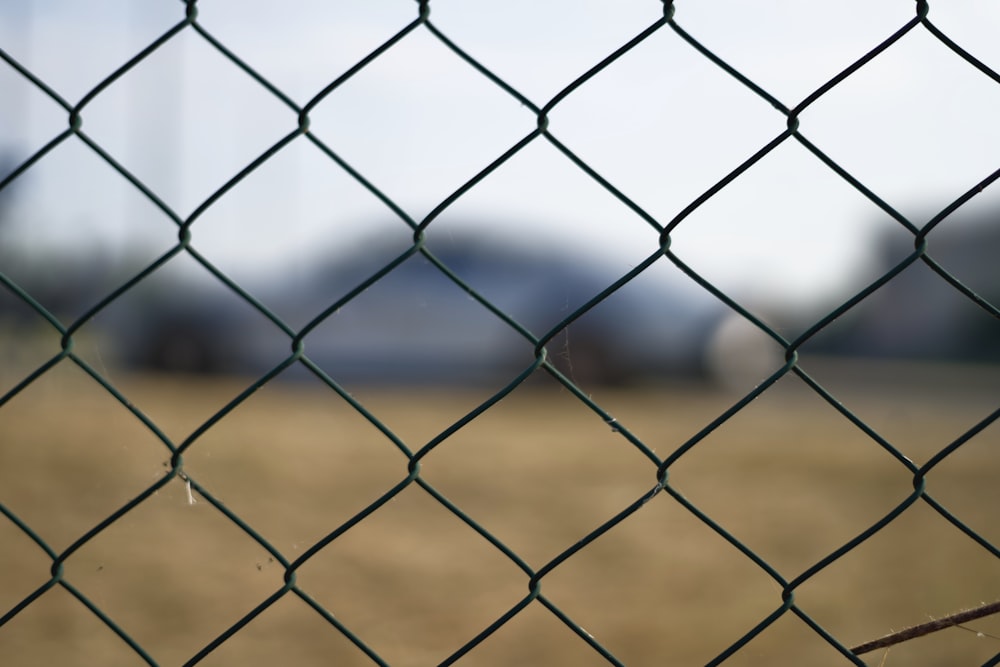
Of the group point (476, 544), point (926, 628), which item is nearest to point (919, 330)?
point (476, 544)

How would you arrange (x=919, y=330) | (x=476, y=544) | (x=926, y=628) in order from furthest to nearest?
(x=919, y=330) → (x=476, y=544) → (x=926, y=628)

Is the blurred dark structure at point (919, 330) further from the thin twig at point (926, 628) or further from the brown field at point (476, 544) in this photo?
the thin twig at point (926, 628)

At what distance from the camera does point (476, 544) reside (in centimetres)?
384

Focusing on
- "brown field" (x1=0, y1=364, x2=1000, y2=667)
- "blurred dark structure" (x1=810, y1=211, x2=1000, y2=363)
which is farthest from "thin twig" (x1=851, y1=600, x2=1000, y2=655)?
"blurred dark structure" (x1=810, y1=211, x2=1000, y2=363)

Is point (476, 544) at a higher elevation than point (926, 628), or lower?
higher

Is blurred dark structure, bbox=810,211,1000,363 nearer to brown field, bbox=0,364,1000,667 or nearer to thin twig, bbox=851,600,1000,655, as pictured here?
brown field, bbox=0,364,1000,667

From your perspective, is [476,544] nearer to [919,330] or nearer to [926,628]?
[926,628]

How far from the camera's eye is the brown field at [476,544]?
110 inches

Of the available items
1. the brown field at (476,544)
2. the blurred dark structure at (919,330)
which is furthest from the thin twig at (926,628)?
the blurred dark structure at (919,330)

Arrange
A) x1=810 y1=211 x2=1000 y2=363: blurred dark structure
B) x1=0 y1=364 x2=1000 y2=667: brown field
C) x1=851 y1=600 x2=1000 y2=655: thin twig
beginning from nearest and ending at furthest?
x1=851 y1=600 x2=1000 y2=655: thin twig
x1=0 y1=364 x2=1000 y2=667: brown field
x1=810 y1=211 x2=1000 y2=363: blurred dark structure

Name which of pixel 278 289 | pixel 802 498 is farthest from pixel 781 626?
pixel 278 289

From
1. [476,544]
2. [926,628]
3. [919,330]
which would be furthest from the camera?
[919,330]

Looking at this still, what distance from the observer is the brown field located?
9.18ft

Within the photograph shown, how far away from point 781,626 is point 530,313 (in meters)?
5.94
